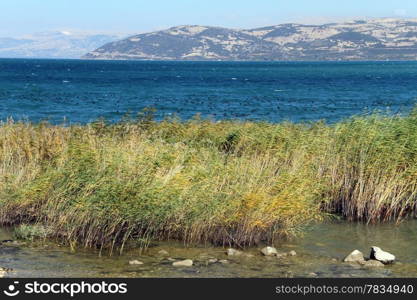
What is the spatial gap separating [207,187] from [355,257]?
4143 mm

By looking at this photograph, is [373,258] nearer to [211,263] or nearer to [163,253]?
[211,263]

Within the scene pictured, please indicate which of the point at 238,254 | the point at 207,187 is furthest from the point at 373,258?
the point at 207,187

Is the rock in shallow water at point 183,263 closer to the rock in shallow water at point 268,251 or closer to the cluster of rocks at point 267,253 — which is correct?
the cluster of rocks at point 267,253

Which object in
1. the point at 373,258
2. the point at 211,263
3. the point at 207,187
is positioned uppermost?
the point at 207,187

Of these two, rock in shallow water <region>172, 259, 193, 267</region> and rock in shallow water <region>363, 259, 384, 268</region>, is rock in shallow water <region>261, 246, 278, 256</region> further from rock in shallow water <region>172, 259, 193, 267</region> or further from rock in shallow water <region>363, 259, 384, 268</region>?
rock in shallow water <region>363, 259, 384, 268</region>

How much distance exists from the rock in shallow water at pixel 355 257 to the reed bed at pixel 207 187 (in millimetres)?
→ 1939

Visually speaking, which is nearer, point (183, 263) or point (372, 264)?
point (183, 263)

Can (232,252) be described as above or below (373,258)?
above

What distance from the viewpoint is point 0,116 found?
193ft

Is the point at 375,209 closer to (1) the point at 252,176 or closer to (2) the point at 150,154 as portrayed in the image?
(1) the point at 252,176

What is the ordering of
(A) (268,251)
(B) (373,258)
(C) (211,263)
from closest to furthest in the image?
(C) (211,263) → (B) (373,258) → (A) (268,251)

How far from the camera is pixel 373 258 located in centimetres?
1554

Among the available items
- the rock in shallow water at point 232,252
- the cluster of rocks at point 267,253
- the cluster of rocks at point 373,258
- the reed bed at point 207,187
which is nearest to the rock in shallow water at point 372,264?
the cluster of rocks at point 373,258

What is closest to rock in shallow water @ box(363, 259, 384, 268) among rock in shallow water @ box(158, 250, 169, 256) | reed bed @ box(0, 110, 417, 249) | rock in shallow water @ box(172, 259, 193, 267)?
reed bed @ box(0, 110, 417, 249)
